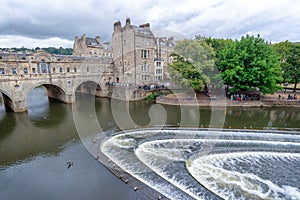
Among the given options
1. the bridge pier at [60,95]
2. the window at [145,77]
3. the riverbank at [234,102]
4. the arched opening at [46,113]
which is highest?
the window at [145,77]

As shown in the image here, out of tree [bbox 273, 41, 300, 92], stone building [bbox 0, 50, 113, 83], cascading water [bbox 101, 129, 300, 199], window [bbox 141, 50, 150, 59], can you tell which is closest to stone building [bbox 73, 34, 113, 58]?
stone building [bbox 0, 50, 113, 83]

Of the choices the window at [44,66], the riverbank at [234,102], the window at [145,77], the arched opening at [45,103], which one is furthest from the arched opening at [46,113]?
the riverbank at [234,102]

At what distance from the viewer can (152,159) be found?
13.1m

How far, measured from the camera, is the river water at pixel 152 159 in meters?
10.2

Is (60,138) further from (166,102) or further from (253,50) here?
(253,50)

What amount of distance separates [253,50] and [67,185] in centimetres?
2759

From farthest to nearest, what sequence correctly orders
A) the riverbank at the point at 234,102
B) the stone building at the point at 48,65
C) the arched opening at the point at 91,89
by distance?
the arched opening at the point at 91,89 → the riverbank at the point at 234,102 → the stone building at the point at 48,65

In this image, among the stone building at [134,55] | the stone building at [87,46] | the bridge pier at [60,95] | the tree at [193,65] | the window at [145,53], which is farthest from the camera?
the stone building at [87,46]

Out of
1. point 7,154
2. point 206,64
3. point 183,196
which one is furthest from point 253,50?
point 7,154

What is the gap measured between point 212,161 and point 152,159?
4.20m

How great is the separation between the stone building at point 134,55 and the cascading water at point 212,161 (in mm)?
19103

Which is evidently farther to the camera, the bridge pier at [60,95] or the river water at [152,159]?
the bridge pier at [60,95]

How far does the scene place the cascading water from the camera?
33.1 ft

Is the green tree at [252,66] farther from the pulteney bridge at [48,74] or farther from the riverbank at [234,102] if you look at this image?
the pulteney bridge at [48,74]
